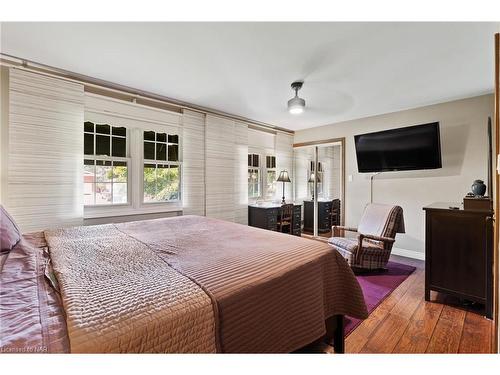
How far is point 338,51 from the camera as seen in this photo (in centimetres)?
216

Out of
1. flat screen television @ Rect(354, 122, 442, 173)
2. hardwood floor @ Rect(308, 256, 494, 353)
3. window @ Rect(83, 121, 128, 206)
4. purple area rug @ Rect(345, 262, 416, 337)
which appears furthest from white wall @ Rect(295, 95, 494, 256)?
window @ Rect(83, 121, 128, 206)

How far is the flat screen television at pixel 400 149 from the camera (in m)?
3.41

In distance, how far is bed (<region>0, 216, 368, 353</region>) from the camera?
0.76m

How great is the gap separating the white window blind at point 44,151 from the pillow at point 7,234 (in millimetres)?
1012

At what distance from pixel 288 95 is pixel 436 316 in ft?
9.28

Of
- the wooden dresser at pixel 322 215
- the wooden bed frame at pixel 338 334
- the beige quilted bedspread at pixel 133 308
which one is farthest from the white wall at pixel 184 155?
the wooden bed frame at pixel 338 334

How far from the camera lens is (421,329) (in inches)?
75.1

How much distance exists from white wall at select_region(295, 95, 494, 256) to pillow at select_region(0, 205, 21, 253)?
445 cm

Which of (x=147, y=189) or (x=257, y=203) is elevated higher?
(x=147, y=189)

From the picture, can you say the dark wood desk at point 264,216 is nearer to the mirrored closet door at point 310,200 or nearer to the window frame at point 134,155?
the mirrored closet door at point 310,200

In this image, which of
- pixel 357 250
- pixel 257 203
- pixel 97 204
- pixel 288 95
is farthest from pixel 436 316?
pixel 97 204

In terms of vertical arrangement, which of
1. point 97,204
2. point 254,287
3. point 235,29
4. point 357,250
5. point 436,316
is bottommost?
point 436,316
